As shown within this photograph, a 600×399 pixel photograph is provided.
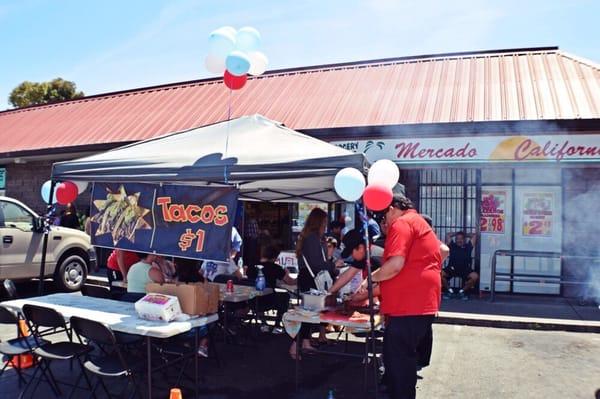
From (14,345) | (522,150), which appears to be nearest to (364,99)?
(522,150)

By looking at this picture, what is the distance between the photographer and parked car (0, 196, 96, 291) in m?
8.52

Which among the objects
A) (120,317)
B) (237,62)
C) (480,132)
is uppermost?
(480,132)

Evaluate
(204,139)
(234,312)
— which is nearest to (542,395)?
(234,312)

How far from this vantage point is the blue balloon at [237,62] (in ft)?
16.2

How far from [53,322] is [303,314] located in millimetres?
2195

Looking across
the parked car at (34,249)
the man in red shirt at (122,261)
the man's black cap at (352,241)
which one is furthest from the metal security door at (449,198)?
the parked car at (34,249)

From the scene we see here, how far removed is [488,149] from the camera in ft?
31.4

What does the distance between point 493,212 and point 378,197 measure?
703 cm

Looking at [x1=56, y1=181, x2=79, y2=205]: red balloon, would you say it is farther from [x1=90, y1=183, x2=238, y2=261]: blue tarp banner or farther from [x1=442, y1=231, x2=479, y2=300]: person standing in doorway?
[x1=442, y1=231, x2=479, y2=300]: person standing in doorway

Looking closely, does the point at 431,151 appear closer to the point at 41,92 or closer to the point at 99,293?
the point at 99,293

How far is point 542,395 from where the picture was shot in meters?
4.71

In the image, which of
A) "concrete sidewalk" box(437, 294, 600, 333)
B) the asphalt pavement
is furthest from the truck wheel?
"concrete sidewalk" box(437, 294, 600, 333)

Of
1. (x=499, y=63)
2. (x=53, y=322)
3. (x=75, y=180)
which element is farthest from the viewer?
(x=499, y=63)

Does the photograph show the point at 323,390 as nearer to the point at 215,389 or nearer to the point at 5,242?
the point at 215,389
